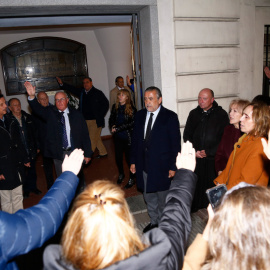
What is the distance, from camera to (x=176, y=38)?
441 centimetres

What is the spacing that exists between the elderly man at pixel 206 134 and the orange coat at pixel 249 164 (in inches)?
40.1

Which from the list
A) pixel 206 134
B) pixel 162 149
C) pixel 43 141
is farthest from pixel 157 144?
pixel 43 141

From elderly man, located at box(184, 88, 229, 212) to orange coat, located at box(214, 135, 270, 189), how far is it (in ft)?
3.34

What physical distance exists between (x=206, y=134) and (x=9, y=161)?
2.78 m

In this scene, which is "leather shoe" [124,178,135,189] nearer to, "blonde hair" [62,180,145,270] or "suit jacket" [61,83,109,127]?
"suit jacket" [61,83,109,127]

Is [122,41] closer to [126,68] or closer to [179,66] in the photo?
[126,68]

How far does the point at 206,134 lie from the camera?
384 centimetres

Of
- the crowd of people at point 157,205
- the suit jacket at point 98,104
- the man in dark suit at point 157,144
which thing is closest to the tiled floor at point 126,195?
the crowd of people at point 157,205

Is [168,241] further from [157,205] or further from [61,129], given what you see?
[61,129]

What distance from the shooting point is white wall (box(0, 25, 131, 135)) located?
8.35 meters

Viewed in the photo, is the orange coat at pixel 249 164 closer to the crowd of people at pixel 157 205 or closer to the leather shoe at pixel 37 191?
the crowd of people at pixel 157 205

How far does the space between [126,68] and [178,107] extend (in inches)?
185

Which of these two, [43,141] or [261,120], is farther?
[43,141]

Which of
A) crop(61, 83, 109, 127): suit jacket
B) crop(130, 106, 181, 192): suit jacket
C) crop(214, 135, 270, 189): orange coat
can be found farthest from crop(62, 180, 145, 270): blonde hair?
crop(61, 83, 109, 127): suit jacket
